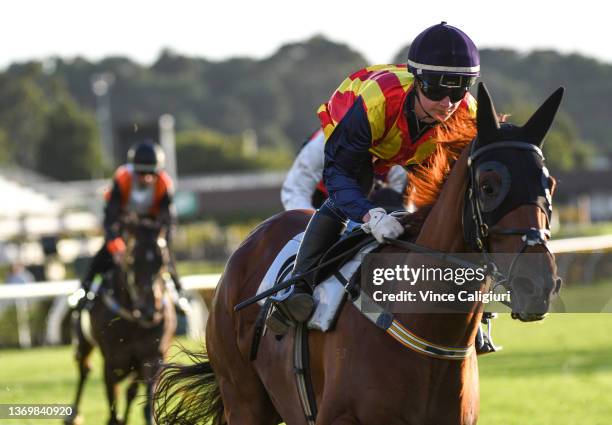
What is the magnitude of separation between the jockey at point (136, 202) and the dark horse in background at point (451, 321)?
13.7 feet

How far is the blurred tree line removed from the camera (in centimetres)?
9225

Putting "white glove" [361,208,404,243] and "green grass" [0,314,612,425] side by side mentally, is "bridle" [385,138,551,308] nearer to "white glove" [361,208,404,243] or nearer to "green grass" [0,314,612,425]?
"white glove" [361,208,404,243]

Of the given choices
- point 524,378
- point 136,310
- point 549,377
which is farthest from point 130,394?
point 549,377

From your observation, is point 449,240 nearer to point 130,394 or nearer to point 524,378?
point 130,394

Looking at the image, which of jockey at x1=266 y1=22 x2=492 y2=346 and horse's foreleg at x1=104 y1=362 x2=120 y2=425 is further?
horse's foreleg at x1=104 y1=362 x2=120 y2=425

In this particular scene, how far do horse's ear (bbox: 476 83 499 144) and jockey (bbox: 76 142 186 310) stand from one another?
558 centimetres

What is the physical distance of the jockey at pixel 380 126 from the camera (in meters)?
3.98

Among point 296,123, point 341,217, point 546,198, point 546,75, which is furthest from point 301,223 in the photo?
point 296,123

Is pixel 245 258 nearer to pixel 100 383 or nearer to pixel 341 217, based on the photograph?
A: pixel 341 217

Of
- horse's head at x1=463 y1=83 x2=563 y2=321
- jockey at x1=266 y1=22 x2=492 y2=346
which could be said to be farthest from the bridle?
jockey at x1=266 y1=22 x2=492 y2=346

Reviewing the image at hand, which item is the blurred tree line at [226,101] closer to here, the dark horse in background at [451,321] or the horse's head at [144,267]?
the horse's head at [144,267]

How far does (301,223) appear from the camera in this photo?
5.30 m

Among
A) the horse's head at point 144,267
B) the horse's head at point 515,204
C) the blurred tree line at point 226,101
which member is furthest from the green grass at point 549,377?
the blurred tree line at point 226,101

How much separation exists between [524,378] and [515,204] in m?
7.39
